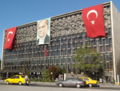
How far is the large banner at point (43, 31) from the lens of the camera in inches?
2657

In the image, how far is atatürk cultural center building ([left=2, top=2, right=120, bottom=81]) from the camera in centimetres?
5431

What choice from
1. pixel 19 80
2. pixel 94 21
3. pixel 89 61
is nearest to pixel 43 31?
pixel 94 21

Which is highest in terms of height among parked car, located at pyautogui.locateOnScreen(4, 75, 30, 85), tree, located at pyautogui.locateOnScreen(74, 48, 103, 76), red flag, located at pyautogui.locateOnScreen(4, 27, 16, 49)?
red flag, located at pyautogui.locateOnScreen(4, 27, 16, 49)

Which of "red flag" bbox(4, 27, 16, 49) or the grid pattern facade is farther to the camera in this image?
"red flag" bbox(4, 27, 16, 49)

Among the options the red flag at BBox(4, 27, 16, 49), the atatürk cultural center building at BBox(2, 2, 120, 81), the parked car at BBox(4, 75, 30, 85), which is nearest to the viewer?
the parked car at BBox(4, 75, 30, 85)

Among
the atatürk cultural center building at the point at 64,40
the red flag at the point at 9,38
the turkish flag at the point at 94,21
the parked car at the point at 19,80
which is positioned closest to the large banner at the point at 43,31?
the atatürk cultural center building at the point at 64,40

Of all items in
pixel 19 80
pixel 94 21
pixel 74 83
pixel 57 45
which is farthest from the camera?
pixel 57 45

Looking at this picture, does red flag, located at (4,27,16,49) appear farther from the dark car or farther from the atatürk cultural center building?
the dark car

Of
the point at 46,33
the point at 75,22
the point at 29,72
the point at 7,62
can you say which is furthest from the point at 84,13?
the point at 7,62

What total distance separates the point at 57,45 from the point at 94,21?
52.0 feet

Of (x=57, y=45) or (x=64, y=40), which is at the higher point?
(x=64, y=40)

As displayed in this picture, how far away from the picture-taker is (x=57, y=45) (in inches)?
2584

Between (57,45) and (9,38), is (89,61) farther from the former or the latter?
(9,38)

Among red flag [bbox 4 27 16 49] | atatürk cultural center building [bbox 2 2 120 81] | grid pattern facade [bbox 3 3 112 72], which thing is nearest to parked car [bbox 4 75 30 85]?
atatürk cultural center building [bbox 2 2 120 81]
